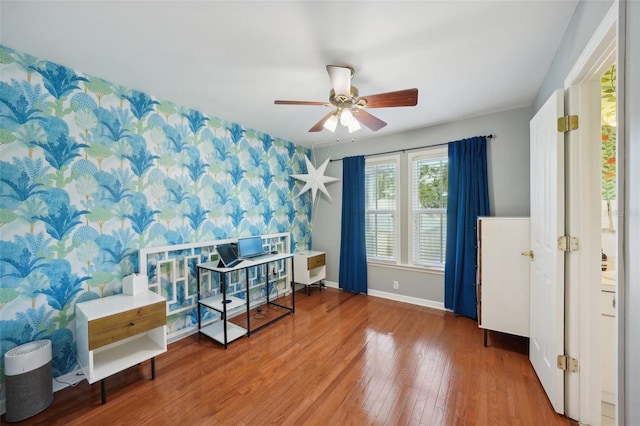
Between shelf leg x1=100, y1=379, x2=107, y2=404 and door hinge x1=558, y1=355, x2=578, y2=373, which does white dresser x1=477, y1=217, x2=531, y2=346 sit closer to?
door hinge x1=558, y1=355, x2=578, y2=373

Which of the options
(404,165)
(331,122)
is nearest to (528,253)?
(404,165)

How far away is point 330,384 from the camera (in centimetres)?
194

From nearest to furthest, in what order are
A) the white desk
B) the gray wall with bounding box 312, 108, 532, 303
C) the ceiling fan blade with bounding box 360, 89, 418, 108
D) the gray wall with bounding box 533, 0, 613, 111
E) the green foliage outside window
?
1. the gray wall with bounding box 533, 0, 613, 111
2. the ceiling fan blade with bounding box 360, 89, 418, 108
3. the white desk
4. the gray wall with bounding box 312, 108, 532, 303
5. the green foliage outside window

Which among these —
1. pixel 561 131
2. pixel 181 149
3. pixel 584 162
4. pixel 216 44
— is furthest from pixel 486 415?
pixel 181 149

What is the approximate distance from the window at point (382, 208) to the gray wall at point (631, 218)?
280 cm

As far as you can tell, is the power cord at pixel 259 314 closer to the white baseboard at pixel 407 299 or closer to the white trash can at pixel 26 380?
Result: the white baseboard at pixel 407 299

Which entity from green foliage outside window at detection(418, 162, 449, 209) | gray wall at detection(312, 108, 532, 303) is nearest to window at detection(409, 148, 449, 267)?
green foliage outside window at detection(418, 162, 449, 209)

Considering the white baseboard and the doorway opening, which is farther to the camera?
the white baseboard

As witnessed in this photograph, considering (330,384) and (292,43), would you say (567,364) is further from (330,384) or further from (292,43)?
(292,43)

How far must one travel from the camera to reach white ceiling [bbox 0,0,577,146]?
1433 millimetres

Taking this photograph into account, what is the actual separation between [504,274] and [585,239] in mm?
1002

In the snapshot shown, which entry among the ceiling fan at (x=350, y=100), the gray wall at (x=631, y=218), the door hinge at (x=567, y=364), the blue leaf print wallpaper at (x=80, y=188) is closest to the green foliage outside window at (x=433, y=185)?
the ceiling fan at (x=350, y=100)

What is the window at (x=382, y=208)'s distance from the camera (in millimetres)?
3773

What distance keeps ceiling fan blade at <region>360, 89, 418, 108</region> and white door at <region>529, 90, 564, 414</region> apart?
864mm
